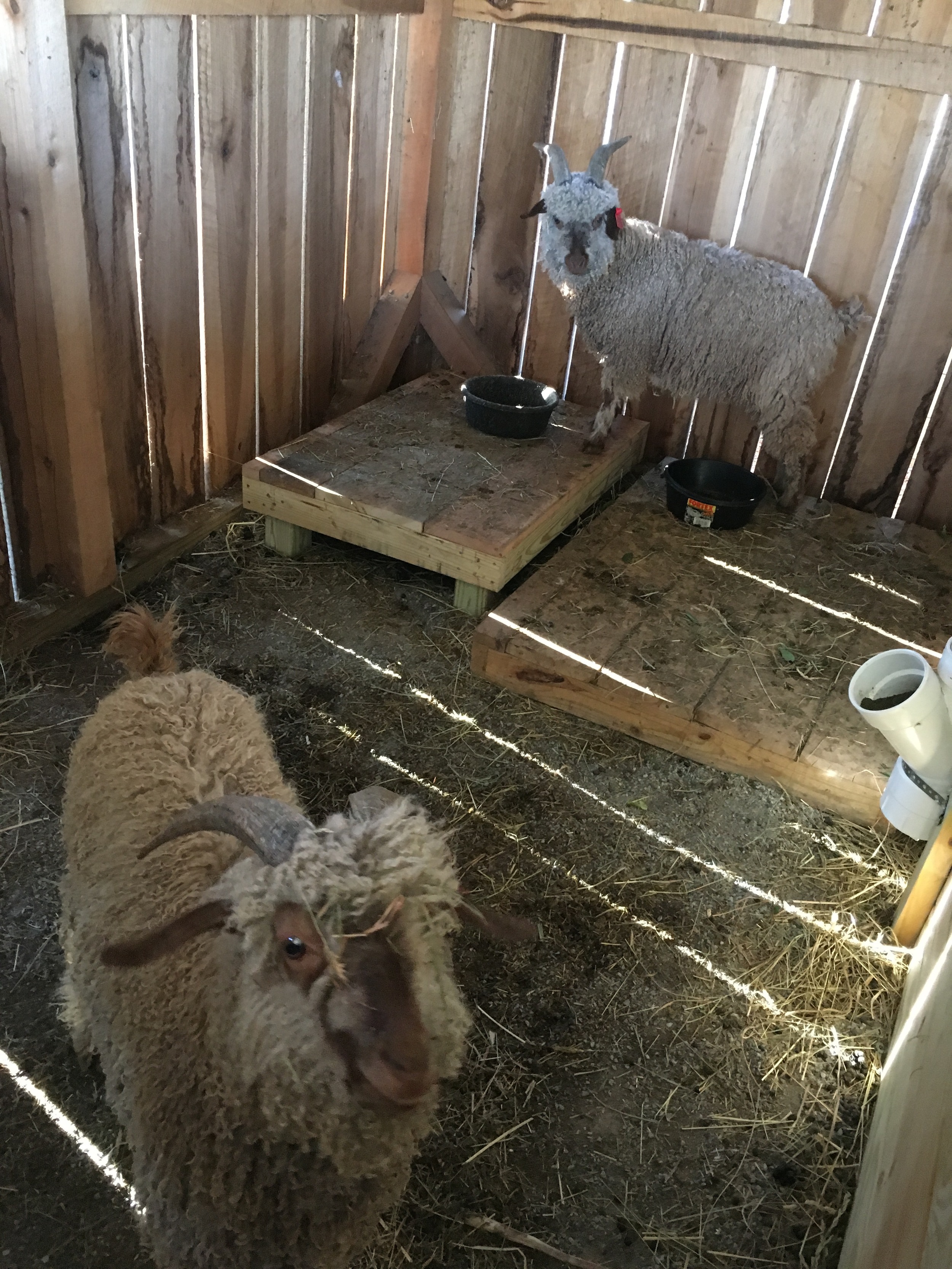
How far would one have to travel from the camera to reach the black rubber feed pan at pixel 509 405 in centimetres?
441

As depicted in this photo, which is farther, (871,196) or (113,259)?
(871,196)

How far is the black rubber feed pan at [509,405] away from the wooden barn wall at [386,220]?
0.52m

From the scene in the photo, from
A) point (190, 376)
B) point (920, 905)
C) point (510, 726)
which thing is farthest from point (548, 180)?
point (920, 905)

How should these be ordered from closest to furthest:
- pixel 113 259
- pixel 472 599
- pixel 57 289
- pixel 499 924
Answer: pixel 499 924
pixel 57 289
pixel 113 259
pixel 472 599

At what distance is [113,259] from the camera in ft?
11.4

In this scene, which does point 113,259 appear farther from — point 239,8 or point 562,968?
point 562,968

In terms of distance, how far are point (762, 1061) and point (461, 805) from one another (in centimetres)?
113

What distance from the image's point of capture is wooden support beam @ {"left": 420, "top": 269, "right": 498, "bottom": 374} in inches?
201

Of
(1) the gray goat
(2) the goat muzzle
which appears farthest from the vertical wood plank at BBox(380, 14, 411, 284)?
(2) the goat muzzle

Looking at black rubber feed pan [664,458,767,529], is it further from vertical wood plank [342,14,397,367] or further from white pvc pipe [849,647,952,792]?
vertical wood plank [342,14,397,367]

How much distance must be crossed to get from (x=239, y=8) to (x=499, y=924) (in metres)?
3.54

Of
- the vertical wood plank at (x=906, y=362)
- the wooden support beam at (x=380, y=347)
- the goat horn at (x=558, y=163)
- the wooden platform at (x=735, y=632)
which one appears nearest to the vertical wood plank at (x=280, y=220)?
the wooden support beam at (x=380, y=347)

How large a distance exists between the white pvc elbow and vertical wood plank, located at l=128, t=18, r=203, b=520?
289cm

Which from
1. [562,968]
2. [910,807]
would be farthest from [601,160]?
[562,968]
